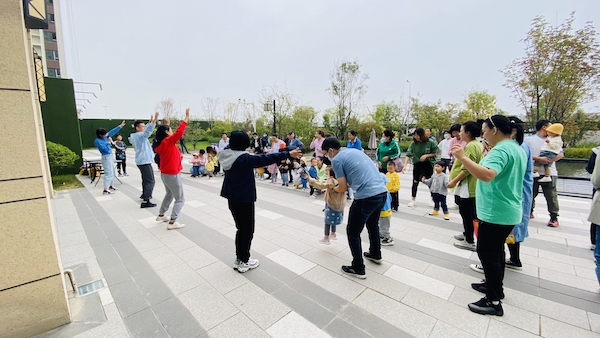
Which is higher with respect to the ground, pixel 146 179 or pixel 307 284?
pixel 146 179

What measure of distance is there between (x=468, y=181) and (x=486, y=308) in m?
1.58

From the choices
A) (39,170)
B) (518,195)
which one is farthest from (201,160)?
(518,195)

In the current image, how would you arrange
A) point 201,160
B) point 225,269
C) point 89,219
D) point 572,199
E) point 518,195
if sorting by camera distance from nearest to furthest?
point 518,195 → point 225,269 → point 89,219 → point 572,199 → point 201,160

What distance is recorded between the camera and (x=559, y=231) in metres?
4.21

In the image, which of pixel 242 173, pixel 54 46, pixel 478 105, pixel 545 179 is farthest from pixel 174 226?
pixel 54 46

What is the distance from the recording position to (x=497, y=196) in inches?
82.6

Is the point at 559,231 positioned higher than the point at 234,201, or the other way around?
the point at 234,201

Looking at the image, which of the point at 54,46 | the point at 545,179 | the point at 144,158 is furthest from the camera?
the point at 54,46

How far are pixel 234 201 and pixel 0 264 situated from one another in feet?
5.63

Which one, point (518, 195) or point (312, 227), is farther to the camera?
point (312, 227)

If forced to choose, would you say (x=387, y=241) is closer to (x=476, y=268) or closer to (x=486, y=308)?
(x=476, y=268)

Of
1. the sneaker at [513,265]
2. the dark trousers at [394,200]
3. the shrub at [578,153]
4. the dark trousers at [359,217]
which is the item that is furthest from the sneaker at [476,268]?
the shrub at [578,153]

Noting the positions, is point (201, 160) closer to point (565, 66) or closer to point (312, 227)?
point (312, 227)

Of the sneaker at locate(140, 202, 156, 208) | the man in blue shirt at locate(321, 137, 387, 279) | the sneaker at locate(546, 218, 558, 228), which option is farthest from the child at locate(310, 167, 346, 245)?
the sneaker at locate(140, 202, 156, 208)
